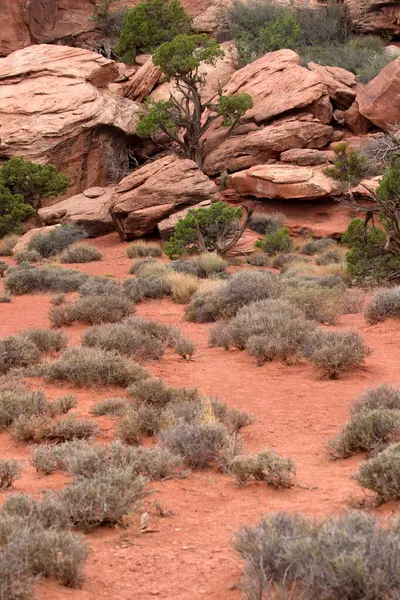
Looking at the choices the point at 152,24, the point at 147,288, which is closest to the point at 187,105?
the point at 152,24

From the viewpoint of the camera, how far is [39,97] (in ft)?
102

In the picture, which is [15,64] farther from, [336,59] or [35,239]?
[336,59]

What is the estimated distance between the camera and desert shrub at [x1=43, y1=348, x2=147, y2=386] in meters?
8.61

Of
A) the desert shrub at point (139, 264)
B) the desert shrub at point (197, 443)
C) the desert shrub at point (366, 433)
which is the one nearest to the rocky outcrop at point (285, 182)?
the desert shrub at point (139, 264)

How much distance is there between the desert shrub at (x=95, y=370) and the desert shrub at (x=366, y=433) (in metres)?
3.08

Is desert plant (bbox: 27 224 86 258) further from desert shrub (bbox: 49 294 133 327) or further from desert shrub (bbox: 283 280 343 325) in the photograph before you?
desert shrub (bbox: 283 280 343 325)

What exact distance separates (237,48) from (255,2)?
6.67 metres

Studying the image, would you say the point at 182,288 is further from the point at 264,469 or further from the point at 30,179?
the point at 30,179

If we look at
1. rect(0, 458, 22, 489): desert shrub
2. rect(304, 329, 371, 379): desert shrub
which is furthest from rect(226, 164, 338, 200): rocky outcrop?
rect(0, 458, 22, 489): desert shrub

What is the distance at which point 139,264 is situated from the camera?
21312 mm

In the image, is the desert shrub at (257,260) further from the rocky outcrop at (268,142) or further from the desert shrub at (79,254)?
the rocky outcrop at (268,142)

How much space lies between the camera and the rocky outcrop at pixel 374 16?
38.6 m

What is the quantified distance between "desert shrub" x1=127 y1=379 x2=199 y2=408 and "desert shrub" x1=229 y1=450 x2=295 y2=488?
2.12 m

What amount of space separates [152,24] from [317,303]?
27539mm
